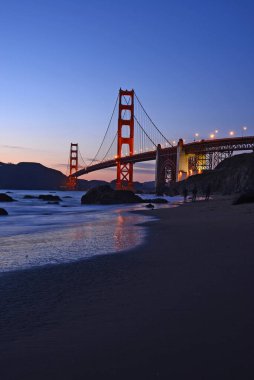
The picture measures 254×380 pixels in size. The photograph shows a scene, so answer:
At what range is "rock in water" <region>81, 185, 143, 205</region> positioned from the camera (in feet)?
104

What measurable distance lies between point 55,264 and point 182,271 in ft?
5.05

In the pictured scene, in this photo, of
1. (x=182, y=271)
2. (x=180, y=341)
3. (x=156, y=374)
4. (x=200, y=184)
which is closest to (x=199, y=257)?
(x=182, y=271)

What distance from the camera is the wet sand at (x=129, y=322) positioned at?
1904 millimetres

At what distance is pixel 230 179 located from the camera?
143ft

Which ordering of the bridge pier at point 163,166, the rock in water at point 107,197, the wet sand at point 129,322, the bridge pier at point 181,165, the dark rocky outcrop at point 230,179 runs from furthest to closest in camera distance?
1. the bridge pier at point 163,166
2. the bridge pier at point 181,165
3. the dark rocky outcrop at point 230,179
4. the rock in water at point 107,197
5. the wet sand at point 129,322

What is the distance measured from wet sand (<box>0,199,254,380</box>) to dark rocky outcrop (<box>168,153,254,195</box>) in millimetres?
Result: 30518

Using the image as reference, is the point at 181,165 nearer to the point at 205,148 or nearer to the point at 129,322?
the point at 205,148

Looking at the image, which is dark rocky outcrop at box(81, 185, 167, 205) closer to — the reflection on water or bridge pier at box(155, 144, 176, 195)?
the reflection on water

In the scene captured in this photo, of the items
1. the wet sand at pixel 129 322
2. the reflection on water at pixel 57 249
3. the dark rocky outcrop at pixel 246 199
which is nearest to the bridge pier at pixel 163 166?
the dark rocky outcrop at pixel 246 199

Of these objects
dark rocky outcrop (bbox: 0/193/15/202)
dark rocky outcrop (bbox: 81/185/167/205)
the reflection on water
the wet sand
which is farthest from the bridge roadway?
the wet sand

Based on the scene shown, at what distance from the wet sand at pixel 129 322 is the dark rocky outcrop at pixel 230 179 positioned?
30.5m

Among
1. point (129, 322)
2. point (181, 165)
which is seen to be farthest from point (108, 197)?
point (181, 165)

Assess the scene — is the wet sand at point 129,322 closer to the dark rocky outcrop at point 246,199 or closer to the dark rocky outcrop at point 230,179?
the dark rocky outcrop at point 246,199

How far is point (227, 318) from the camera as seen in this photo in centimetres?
255
